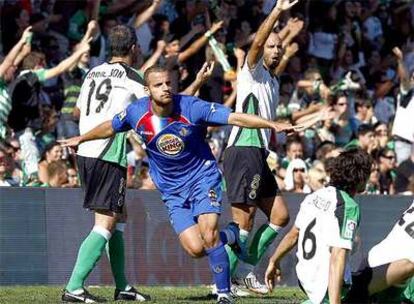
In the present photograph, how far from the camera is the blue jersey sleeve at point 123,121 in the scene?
1177 centimetres

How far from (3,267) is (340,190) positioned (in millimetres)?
5839

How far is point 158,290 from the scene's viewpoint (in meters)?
14.5

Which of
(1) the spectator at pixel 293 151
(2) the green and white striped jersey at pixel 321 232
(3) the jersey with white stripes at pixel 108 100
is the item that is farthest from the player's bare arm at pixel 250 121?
(1) the spectator at pixel 293 151

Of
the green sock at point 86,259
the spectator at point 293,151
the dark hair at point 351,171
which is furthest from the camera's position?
the spectator at point 293,151

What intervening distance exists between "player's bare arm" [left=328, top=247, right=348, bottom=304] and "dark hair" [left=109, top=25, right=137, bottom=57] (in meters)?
3.62

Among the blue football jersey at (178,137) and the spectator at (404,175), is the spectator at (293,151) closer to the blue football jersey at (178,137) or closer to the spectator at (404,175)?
the spectator at (404,175)

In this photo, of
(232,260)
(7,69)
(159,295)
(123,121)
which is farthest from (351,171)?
(7,69)

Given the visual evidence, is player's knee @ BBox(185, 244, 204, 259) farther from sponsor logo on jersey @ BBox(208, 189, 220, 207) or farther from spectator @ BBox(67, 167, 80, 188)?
spectator @ BBox(67, 167, 80, 188)

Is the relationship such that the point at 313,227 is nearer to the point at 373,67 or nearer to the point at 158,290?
the point at 158,290

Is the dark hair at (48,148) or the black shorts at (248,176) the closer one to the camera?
the black shorts at (248,176)

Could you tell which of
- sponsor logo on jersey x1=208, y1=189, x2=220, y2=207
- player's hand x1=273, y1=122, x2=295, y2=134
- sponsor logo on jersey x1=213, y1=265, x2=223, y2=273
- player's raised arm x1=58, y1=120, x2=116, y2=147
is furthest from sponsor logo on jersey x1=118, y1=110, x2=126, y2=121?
player's hand x1=273, y1=122, x2=295, y2=134

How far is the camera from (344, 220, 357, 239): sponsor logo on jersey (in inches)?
395

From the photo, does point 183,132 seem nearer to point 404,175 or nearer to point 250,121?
point 250,121

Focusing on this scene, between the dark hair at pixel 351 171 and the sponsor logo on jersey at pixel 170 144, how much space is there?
5.84 feet
